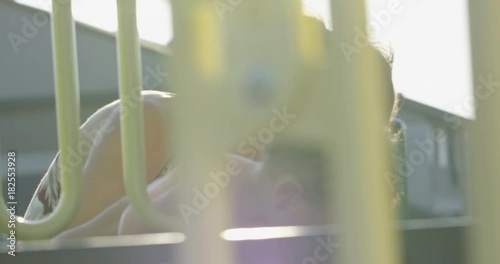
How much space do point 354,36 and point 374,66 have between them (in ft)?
0.06

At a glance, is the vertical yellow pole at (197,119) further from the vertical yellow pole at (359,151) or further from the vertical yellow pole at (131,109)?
the vertical yellow pole at (131,109)

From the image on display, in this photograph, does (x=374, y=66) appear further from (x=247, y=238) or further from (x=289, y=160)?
Answer: (x=289, y=160)

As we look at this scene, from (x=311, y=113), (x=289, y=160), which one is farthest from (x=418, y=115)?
(x=311, y=113)

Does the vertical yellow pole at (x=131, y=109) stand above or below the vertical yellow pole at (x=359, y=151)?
above

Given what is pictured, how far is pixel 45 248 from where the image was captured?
533mm

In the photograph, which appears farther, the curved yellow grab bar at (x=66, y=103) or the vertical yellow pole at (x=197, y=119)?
the curved yellow grab bar at (x=66, y=103)

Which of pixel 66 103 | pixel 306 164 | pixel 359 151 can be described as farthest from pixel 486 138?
pixel 66 103

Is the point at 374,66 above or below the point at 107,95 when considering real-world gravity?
below

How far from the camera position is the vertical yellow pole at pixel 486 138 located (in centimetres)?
36

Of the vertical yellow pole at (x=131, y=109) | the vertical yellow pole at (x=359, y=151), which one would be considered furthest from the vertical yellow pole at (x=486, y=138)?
the vertical yellow pole at (x=131, y=109)

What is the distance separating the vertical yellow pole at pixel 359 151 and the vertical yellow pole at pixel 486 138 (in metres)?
0.06

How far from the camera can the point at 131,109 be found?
0.56m

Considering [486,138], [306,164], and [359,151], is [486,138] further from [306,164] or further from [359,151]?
[306,164]

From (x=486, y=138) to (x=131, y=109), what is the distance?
308 millimetres
